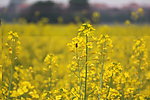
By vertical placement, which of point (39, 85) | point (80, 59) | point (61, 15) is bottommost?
point (39, 85)

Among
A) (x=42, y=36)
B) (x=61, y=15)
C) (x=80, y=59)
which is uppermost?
(x=61, y=15)

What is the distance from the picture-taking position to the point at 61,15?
16.1 meters

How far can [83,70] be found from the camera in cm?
344

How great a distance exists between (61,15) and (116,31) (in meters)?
2.49

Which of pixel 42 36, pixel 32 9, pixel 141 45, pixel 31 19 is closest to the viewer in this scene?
pixel 141 45

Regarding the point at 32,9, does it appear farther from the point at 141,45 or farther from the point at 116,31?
the point at 141,45

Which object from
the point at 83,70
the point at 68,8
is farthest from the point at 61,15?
the point at 83,70

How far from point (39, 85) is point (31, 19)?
1252 cm

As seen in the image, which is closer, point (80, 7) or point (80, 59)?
point (80, 59)

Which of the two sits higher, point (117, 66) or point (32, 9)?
point (32, 9)

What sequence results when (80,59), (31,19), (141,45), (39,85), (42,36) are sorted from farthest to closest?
(31,19) < (42,36) < (39,85) < (141,45) < (80,59)

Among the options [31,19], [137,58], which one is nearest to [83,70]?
[137,58]

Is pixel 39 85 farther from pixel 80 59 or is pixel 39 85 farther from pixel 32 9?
pixel 32 9

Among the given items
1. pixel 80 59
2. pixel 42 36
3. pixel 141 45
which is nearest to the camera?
pixel 80 59
